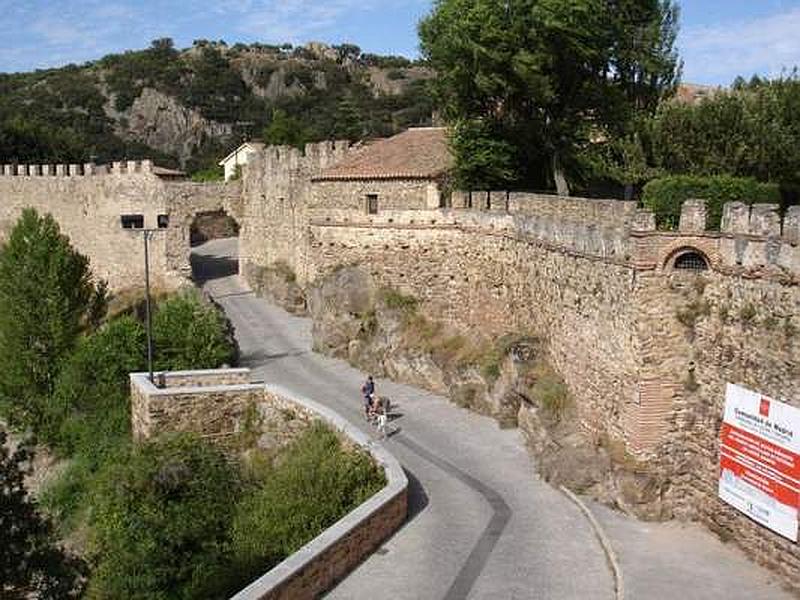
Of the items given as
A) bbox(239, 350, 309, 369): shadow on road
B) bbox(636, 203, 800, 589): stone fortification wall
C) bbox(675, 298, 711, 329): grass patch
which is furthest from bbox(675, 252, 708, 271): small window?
bbox(239, 350, 309, 369): shadow on road

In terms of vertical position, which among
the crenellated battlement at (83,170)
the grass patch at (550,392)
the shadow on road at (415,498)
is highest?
the crenellated battlement at (83,170)

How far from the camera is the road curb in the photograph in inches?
527

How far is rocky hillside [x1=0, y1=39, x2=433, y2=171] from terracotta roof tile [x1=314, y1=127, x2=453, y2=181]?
Result: 156ft

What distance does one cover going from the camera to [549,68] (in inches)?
956

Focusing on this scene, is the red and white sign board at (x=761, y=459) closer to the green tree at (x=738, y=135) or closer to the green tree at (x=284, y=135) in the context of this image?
the green tree at (x=738, y=135)

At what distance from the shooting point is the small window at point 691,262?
51.2 ft

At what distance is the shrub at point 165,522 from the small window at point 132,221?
20257 millimetres

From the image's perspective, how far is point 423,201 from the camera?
27297mm

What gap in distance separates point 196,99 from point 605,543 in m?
99.2

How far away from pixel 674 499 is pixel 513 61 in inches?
512

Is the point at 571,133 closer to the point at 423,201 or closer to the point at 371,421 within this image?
the point at 423,201

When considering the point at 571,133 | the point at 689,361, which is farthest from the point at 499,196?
the point at 689,361

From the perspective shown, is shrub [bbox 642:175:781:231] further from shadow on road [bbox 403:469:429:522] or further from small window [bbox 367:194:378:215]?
small window [bbox 367:194:378:215]

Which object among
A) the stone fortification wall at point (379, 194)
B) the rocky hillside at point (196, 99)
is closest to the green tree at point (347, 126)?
the rocky hillside at point (196, 99)
